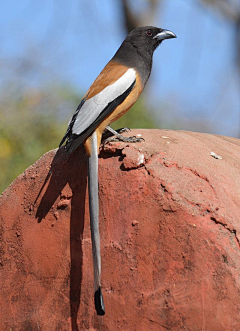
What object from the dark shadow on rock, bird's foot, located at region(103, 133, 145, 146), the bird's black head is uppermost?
the bird's black head

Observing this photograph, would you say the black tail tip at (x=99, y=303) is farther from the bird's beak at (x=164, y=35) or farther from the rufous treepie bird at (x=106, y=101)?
the bird's beak at (x=164, y=35)

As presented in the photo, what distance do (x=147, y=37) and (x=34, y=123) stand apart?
3.48 meters

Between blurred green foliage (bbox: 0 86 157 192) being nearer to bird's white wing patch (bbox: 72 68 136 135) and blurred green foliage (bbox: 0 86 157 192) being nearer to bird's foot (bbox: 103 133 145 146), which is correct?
bird's white wing patch (bbox: 72 68 136 135)

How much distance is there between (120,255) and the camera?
279 centimetres

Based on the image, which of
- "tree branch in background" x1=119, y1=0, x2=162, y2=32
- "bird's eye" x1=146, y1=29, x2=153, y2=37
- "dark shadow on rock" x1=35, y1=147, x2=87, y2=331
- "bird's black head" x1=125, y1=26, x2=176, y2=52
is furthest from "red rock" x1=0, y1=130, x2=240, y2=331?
"tree branch in background" x1=119, y1=0, x2=162, y2=32

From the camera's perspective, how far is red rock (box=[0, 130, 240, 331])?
2.63 m

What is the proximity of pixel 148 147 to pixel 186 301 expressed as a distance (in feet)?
2.84

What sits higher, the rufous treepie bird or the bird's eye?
the bird's eye

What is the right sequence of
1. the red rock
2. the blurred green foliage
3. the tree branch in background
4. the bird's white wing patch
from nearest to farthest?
the red rock, the bird's white wing patch, the blurred green foliage, the tree branch in background

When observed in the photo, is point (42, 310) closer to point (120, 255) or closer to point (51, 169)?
point (120, 255)

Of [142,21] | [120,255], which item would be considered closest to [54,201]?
[120,255]

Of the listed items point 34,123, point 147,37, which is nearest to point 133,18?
point 34,123

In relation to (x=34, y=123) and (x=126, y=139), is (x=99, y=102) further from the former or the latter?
(x=34, y=123)

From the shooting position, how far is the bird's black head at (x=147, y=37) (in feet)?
13.4
